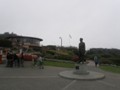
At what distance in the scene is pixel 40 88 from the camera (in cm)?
1136

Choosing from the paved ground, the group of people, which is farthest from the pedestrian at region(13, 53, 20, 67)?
the paved ground

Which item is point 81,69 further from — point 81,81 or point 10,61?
point 10,61

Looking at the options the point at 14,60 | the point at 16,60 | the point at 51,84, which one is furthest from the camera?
the point at 16,60

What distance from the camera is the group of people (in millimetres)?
20923

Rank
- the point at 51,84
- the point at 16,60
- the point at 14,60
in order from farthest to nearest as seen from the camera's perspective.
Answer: the point at 16,60 < the point at 14,60 < the point at 51,84

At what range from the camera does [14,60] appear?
21453 millimetres

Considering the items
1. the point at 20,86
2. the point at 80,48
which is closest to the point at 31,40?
the point at 80,48

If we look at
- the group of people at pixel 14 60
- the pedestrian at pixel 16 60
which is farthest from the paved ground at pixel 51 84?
the pedestrian at pixel 16 60

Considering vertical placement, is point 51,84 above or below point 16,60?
below

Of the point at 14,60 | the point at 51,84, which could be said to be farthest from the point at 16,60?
the point at 51,84

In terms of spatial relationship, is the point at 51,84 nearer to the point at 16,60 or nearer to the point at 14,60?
the point at 14,60

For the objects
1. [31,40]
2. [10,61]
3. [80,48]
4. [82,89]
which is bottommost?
[82,89]

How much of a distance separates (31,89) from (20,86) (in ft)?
3.60

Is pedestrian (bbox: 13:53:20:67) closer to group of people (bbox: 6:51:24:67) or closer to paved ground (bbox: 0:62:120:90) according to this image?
group of people (bbox: 6:51:24:67)
